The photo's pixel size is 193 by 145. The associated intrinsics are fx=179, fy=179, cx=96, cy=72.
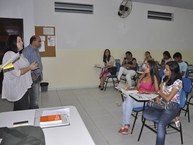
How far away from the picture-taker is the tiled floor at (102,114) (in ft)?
8.62

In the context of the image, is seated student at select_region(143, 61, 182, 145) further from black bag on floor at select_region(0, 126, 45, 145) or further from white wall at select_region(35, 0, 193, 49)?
white wall at select_region(35, 0, 193, 49)

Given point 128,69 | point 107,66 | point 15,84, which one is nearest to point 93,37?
point 107,66

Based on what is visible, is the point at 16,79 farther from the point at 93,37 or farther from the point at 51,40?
the point at 93,37

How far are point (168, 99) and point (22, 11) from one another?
4439mm

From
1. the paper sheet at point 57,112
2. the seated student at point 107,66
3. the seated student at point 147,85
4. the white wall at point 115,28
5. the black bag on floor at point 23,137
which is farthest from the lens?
the seated student at point 107,66

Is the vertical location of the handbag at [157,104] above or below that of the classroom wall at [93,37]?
below

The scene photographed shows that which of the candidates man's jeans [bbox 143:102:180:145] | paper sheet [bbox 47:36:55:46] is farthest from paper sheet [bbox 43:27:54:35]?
man's jeans [bbox 143:102:180:145]

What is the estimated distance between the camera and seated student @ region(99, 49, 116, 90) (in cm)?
571

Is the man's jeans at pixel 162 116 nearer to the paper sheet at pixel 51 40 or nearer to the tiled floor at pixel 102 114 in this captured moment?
the tiled floor at pixel 102 114

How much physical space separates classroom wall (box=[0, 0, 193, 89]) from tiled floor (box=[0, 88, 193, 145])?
62 cm

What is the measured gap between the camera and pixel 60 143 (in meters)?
1.09

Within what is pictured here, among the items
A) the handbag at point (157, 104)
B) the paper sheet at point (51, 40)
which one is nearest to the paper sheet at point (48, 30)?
the paper sheet at point (51, 40)

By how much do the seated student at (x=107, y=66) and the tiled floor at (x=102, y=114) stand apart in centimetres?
39

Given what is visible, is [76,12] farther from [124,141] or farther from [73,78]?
[124,141]
